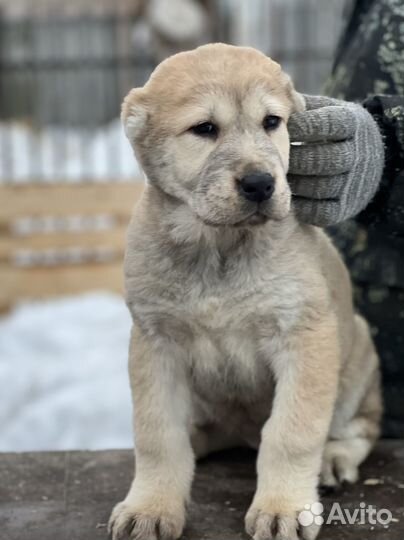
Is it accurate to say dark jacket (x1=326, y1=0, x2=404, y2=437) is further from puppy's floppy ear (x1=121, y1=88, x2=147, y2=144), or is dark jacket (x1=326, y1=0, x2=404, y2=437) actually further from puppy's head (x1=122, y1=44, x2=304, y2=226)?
puppy's floppy ear (x1=121, y1=88, x2=147, y2=144)

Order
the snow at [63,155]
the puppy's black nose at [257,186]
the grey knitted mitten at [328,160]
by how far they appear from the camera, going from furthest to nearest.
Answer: the snow at [63,155] < the grey knitted mitten at [328,160] < the puppy's black nose at [257,186]

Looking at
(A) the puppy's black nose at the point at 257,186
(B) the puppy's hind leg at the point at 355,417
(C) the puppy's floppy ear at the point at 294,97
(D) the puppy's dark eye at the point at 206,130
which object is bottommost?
(B) the puppy's hind leg at the point at 355,417

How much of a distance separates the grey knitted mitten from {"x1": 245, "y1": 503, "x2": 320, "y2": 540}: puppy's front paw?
2.50ft

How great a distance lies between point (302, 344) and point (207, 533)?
20.9 inches

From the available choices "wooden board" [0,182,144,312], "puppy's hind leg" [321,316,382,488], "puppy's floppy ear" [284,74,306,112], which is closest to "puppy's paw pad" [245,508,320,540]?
"puppy's hind leg" [321,316,382,488]

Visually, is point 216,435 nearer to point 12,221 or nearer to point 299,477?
point 299,477

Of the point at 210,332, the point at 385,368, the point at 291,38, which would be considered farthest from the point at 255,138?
the point at 291,38

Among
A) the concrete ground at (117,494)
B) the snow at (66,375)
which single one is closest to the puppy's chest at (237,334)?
the concrete ground at (117,494)

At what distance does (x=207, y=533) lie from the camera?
2.48 meters

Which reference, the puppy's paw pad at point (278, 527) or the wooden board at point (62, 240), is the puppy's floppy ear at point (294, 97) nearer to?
the puppy's paw pad at point (278, 527)

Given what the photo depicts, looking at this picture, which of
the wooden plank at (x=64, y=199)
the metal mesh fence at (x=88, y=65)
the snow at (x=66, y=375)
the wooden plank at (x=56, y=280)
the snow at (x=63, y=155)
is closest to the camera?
the snow at (x=66, y=375)

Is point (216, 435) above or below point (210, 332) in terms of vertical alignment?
below

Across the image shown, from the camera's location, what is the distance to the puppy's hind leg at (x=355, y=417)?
2.79 metres

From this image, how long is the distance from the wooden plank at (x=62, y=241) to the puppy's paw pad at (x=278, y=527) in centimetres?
587
